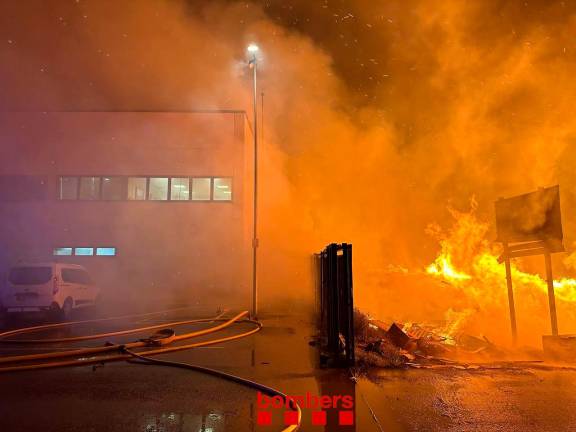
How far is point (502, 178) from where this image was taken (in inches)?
456

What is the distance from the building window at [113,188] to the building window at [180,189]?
1784mm

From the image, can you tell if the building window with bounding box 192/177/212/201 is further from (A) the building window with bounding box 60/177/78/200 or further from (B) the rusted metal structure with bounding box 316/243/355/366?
(B) the rusted metal structure with bounding box 316/243/355/366

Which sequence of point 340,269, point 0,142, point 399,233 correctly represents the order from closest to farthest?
point 340,269 → point 0,142 → point 399,233

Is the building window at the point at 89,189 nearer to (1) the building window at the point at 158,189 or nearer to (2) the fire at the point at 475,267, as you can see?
(1) the building window at the point at 158,189

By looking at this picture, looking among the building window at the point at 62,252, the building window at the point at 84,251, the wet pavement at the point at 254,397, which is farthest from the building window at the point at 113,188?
the wet pavement at the point at 254,397

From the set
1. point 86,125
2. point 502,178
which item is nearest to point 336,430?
point 502,178

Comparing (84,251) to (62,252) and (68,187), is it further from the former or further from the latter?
(68,187)

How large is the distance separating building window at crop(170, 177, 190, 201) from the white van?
17.7 ft

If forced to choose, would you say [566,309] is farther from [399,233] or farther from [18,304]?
[18,304]

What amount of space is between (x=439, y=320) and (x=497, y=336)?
109 centimetres

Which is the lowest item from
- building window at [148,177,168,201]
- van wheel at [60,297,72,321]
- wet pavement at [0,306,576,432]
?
A: wet pavement at [0,306,576,432]

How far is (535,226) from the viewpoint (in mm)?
6039

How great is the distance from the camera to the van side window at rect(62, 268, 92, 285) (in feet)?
31.5

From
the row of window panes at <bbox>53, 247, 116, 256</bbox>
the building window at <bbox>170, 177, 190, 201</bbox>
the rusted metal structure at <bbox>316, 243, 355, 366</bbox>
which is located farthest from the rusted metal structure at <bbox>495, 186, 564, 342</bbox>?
the row of window panes at <bbox>53, 247, 116, 256</bbox>
